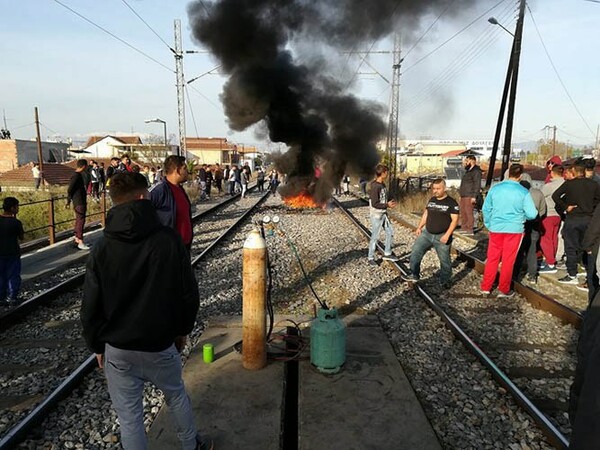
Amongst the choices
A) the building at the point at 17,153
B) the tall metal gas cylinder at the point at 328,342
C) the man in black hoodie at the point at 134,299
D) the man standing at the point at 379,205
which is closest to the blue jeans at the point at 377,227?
the man standing at the point at 379,205

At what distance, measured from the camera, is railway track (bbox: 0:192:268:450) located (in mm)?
3541

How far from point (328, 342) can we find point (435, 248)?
3505mm

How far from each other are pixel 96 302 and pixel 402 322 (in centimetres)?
409

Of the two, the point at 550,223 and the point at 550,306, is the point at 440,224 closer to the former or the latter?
the point at 550,306

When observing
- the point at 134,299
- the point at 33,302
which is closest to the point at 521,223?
the point at 134,299

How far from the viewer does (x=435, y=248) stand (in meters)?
6.88

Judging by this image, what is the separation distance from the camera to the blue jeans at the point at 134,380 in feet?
8.17

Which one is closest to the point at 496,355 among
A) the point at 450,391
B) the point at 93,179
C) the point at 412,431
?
the point at 450,391

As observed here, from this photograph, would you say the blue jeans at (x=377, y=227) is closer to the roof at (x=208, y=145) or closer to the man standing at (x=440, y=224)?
the man standing at (x=440, y=224)

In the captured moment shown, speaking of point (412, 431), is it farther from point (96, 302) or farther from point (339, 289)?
point (339, 289)

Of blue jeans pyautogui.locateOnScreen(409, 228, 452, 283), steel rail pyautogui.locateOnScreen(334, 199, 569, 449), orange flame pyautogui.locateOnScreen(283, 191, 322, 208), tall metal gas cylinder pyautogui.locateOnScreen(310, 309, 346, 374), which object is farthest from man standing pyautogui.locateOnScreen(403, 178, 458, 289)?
orange flame pyautogui.locateOnScreen(283, 191, 322, 208)

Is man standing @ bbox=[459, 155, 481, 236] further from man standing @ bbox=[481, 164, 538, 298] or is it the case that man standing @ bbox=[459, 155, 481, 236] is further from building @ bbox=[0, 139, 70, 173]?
building @ bbox=[0, 139, 70, 173]

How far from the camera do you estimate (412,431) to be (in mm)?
3244

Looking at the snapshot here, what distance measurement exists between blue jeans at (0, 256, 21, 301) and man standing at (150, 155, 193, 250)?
9.86 feet
